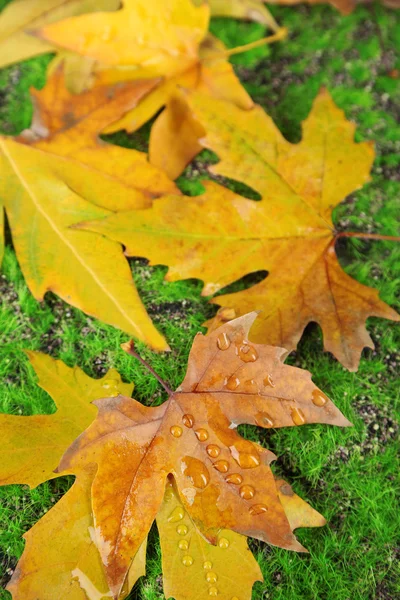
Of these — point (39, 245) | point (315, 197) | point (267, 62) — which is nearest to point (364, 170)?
point (315, 197)

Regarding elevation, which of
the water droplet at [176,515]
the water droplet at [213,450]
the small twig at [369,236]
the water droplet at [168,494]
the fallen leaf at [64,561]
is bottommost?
the fallen leaf at [64,561]

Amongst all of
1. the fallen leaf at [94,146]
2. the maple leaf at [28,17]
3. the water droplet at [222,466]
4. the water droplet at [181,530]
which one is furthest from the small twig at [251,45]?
the water droplet at [181,530]

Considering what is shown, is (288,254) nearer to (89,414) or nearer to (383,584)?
(89,414)

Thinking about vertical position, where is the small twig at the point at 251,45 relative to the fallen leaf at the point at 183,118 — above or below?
above

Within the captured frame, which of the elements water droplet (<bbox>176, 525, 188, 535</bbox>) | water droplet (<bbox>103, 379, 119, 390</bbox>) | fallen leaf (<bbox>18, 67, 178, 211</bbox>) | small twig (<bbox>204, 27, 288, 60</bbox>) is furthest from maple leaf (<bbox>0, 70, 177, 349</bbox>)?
water droplet (<bbox>176, 525, 188, 535</bbox>)

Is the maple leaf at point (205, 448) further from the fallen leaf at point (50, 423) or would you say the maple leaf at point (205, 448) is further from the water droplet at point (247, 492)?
the fallen leaf at point (50, 423)

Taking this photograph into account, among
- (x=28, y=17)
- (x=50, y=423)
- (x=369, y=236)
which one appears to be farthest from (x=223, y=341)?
(x=28, y=17)

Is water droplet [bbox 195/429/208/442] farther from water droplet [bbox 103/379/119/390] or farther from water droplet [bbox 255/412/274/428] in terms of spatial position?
water droplet [bbox 103/379/119/390]
